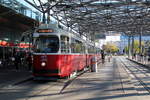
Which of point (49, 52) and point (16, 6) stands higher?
point (16, 6)

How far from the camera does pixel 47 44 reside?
1587 centimetres

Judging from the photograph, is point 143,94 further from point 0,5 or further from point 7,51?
point 7,51

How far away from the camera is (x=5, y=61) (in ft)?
95.3

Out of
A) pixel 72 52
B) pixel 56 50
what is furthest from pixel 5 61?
pixel 56 50

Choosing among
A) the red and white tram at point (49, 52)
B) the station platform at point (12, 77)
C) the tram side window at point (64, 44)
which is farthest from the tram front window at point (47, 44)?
the station platform at point (12, 77)

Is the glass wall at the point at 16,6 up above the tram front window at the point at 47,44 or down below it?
above

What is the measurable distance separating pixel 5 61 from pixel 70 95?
1888 cm

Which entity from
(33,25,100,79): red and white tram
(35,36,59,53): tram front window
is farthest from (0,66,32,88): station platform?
(35,36,59,53): tram front window

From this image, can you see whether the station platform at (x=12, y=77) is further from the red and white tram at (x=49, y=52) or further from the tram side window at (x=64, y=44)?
the tram side window at (x=64, y=44)

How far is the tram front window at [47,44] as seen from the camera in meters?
15.8

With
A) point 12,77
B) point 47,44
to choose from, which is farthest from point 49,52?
point 12,77

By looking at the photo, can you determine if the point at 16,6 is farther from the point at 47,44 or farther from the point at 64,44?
the point at 47,44

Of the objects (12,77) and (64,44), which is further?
(12,77)

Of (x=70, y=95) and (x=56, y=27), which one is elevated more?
(x=56, y=27)
